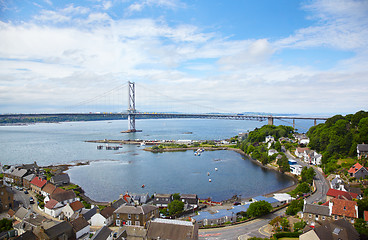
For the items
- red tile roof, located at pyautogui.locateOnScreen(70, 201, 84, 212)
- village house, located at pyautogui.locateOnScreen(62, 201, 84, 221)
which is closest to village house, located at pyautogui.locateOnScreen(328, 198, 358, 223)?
village house, located at pyautogui.locateOnScreen(62, 201, 84, 221)

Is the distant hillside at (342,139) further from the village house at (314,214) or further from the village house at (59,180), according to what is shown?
the village house at (59,180)

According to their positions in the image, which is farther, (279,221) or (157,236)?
(279,221)

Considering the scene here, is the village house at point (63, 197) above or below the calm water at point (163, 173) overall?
above

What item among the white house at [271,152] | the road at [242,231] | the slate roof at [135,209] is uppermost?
the white house at [271,152]

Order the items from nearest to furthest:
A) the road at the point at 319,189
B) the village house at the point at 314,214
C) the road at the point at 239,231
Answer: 1. the road at the point at 239,231
2. the village house at the point at 314,214
3. the road at the point at 319,189

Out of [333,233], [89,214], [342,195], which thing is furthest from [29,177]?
[342,195]

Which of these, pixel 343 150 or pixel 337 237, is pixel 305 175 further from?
pixel 337 237

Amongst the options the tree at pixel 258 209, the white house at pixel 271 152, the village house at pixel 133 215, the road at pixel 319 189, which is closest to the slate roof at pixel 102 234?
the village house at pixel 133 215

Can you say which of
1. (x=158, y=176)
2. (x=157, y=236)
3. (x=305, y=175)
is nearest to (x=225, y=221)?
(x=157, y=236)
